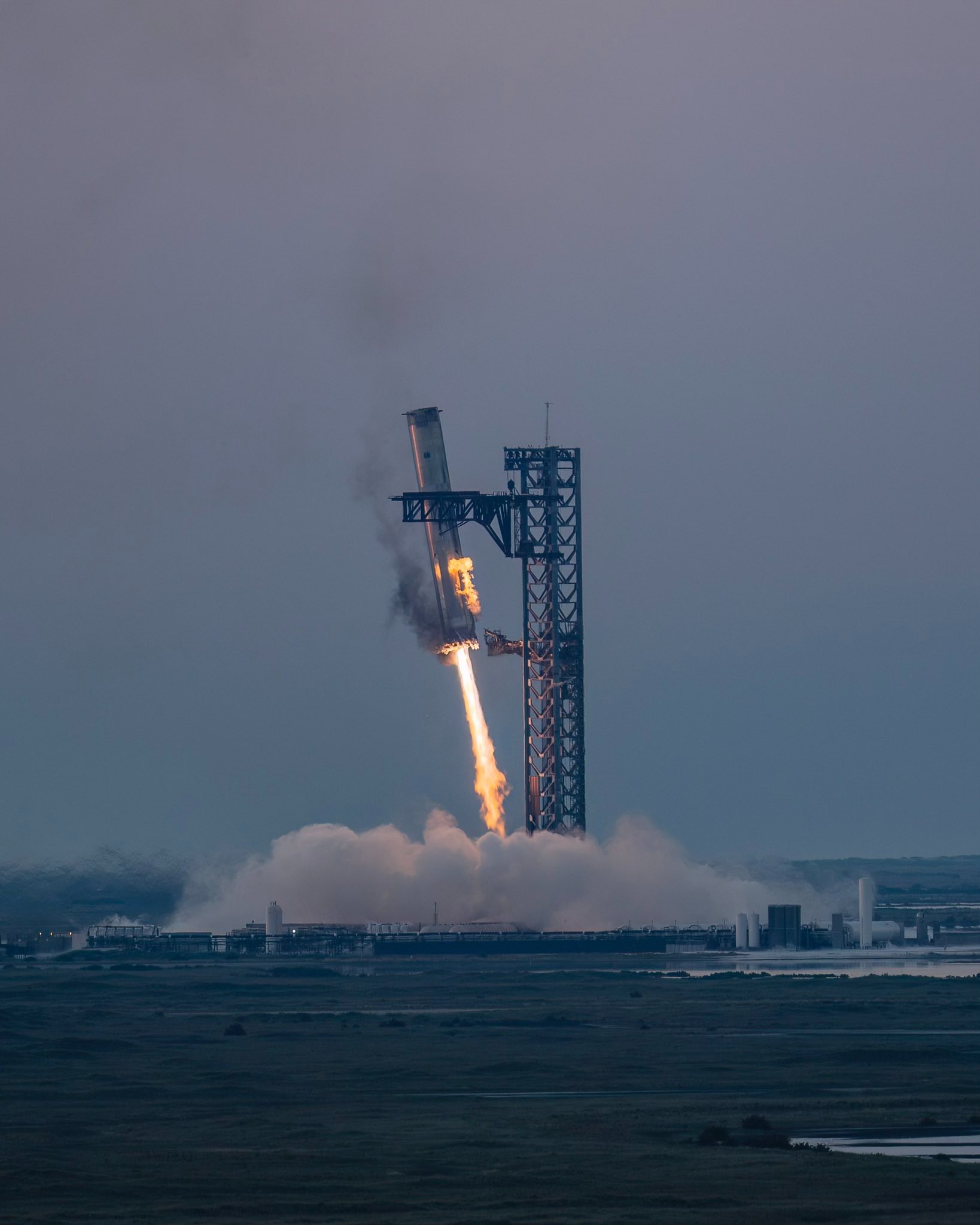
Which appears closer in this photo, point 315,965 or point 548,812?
point 315,965

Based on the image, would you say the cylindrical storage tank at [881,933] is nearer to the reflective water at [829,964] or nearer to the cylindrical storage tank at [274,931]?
the reflective water at [829,964]

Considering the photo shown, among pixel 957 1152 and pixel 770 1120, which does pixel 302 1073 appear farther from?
pixel 957 1152

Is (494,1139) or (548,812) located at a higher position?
(548,812)

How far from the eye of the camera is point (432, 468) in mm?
130125

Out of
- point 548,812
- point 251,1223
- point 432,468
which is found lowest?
point 251,1223

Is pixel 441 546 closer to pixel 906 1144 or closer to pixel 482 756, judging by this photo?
pixel 482 756

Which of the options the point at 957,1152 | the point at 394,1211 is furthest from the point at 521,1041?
the point at 394,1211

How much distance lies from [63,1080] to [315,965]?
174 ft

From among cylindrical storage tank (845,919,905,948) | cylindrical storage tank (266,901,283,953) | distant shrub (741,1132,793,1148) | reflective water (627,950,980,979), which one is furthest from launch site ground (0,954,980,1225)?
cylindrical storage tank (845,919,905,948)

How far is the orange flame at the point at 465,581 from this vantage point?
129m

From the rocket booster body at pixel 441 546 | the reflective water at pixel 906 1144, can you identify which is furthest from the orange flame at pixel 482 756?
the reflective water at pixel 906 1144

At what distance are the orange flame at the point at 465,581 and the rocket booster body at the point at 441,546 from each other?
0.15 ft

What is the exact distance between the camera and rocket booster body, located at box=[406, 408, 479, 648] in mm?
128625

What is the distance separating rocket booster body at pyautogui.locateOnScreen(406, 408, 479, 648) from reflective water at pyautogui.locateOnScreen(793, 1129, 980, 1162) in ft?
241
